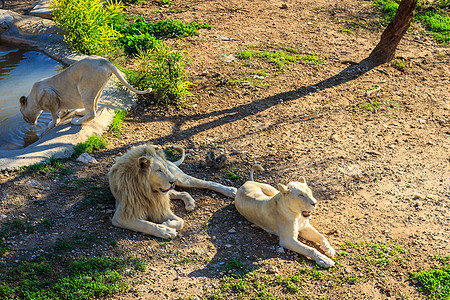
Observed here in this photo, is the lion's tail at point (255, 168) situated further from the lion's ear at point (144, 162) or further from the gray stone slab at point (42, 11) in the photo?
A: the gray stone slab at point (42, 11)

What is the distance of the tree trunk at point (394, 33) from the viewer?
33.6 ft

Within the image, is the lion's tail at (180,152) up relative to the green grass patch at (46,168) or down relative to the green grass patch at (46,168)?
up

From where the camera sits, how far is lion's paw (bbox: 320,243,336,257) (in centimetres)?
542

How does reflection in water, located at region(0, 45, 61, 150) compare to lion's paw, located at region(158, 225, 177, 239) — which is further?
reflection in water, located at region(0, 45, 61, 150)

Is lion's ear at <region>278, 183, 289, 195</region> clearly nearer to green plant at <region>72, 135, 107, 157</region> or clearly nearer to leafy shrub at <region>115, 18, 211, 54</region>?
green plant at <region>72, 135, 107, 157</region>

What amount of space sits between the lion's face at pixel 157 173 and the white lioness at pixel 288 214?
1.01 metres

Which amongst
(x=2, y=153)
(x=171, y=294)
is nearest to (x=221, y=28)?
(x=2, y=153)

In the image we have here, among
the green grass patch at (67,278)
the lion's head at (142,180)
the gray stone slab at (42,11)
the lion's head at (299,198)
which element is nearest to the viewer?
the green grass patch at (67,278)

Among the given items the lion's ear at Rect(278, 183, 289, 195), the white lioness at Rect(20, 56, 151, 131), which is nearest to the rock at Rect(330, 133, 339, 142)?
the lion's ear at Rect(278, 183, 289, 195)

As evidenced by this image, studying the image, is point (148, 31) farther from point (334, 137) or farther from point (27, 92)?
point (334, 137)

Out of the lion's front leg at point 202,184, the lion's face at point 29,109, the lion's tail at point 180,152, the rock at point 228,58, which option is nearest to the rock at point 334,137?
the lion's front leg at point 202,184

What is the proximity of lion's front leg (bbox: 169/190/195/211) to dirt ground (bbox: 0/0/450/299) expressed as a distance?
9cm

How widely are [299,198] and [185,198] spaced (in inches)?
66.3

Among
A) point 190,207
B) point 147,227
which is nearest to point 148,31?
point 190,207
